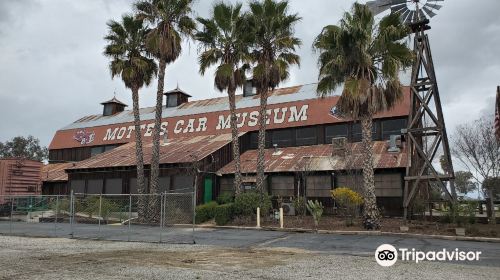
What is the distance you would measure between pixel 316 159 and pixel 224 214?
8065 millimetres

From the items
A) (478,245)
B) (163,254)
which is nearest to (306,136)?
(478,245)

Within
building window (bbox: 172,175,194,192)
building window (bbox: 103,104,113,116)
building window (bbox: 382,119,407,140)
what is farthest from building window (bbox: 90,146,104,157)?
building window (bbox: 382,119,407,140)

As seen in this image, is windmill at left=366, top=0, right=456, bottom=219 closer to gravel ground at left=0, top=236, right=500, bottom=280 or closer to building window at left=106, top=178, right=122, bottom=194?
gravel ground at left=0, top=236, right=500, bottom=280

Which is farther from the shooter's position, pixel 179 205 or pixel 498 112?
pixel 179 205

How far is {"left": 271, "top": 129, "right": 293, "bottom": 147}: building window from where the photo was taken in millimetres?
32500

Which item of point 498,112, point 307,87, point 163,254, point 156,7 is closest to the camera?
point 163,254

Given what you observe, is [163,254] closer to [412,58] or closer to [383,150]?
[412,58]

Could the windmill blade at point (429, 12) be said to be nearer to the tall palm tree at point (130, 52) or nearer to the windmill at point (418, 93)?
the windmill at point (418, 93)

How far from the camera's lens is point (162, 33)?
25938mm

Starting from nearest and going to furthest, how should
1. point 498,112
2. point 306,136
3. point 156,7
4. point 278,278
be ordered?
point 278,278 → point 498,112 → point 156,7 → point 306,136

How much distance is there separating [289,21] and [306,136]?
10051 millimetres

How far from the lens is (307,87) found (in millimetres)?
35469

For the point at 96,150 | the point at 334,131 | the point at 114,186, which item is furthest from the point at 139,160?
the point at 96,150
